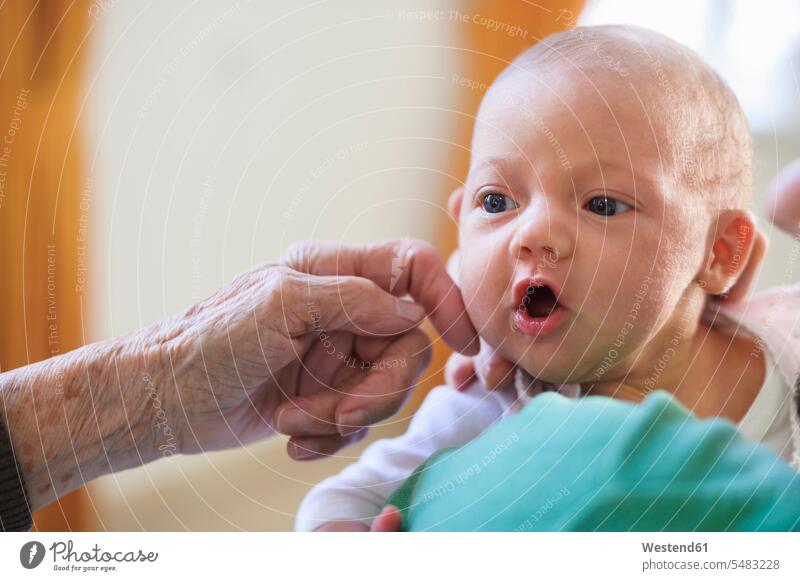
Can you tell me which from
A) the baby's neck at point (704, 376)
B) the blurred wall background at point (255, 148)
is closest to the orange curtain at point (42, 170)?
the blurred wall background at point (255, 148)

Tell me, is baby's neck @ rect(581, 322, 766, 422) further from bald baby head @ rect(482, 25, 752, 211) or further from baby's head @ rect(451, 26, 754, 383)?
bald baby head @ rect(482, 25, 752, 211)

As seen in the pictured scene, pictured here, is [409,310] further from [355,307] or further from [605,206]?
[605,206]

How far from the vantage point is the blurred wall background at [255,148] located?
2.25 ft

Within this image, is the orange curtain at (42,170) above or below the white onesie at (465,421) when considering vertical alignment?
above

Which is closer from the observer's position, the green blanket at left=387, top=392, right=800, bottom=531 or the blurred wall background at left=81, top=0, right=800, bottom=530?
the green blanket at left=387, top=392, right=800, bottom=531

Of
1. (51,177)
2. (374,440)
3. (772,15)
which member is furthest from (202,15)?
(772,15)

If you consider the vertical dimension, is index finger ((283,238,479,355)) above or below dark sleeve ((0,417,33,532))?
above

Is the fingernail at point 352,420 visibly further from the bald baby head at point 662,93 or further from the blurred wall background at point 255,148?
the bald baby head at point 662,93

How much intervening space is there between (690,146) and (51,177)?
542 mm

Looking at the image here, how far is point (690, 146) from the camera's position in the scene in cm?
61

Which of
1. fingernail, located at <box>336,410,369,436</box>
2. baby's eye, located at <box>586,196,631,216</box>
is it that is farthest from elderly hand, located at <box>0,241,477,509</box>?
baby's eye, located at <box>586,196,631,216</box>

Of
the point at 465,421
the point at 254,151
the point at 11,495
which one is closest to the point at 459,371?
the point at 465,421

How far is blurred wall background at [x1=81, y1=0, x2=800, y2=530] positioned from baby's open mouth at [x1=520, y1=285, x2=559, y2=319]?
4.2 inches

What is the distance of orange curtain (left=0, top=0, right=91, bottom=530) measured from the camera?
70cm
